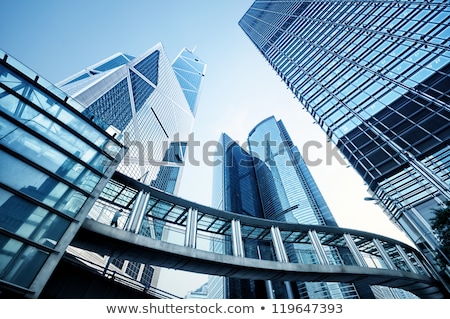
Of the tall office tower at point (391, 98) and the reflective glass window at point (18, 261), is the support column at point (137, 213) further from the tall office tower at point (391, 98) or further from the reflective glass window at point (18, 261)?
the tall office tower at point (391, 98)

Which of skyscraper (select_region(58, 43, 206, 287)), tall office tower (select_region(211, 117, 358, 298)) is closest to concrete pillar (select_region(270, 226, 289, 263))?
skyscraper (select_region(58, 43, 206, 287))

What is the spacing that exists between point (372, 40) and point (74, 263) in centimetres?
4088

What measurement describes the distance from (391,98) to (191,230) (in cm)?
2692

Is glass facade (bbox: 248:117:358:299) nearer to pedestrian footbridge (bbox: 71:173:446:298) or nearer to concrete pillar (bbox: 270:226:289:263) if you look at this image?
pedestrian footbridge (bbox: 71:173:446:298)

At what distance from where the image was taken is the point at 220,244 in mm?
18172

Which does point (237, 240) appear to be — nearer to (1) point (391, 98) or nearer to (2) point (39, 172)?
(2) point (39, 172)

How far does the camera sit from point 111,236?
471 inches

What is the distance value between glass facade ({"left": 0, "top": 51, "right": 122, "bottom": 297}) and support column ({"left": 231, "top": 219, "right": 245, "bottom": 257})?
33.5ft

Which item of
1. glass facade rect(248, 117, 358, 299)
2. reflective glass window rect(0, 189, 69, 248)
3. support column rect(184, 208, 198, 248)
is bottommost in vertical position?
reflective glass window rect(0, 189, 69, 248)

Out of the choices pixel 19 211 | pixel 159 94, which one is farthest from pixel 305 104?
pixel 159 94

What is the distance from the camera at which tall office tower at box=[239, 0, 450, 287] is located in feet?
66.7

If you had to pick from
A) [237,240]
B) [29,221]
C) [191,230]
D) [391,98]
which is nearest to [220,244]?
[237,240]

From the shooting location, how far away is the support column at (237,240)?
16094mm
